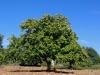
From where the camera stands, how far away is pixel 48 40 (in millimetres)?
43781

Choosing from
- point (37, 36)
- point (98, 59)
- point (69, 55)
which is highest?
point (98, 59)

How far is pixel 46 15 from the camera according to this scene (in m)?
45.8

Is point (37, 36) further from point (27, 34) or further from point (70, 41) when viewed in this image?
point (70, 41)

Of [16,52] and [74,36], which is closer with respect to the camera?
[16,52]

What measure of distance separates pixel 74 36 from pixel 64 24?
4.36 metres

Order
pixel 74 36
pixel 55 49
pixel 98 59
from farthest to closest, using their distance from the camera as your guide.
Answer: pixel 98 59 < pixel 74 36 < pixel 55 49

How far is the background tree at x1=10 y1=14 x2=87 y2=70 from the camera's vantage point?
43.7 meters

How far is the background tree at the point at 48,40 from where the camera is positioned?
143ft

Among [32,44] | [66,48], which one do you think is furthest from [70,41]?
[32,44]

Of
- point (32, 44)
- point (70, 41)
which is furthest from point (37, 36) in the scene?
point (70, 41)

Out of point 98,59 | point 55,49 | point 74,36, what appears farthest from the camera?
point 98,59

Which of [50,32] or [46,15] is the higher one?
[46,15]

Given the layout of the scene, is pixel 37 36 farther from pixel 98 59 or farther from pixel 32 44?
pixel 98 59

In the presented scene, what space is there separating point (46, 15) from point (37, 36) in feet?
11.8
